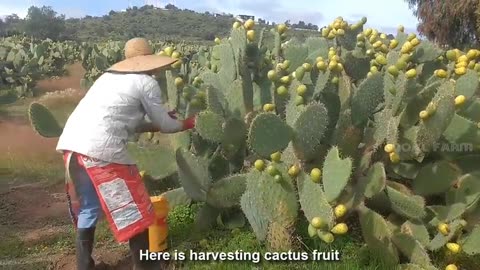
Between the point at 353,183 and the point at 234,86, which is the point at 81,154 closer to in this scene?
the point at 234,86

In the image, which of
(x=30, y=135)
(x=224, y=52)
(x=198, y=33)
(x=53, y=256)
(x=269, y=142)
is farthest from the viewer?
(x=198, y=33)

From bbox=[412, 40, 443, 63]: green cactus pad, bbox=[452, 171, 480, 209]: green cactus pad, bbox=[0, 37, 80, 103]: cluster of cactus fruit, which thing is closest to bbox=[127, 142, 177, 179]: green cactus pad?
bbox=[452, 171, 480, 209]: green cactus pad

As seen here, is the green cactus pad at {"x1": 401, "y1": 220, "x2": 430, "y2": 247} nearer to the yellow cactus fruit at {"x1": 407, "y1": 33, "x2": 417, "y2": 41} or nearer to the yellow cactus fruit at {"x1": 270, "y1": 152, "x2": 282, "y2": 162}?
the yellow cactus fruit at {"x1": 270, "y1": 152, "x2": 282, "y2": 162}

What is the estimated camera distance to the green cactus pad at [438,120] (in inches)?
125

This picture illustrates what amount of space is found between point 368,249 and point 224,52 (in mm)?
1504

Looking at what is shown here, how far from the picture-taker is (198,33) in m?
46.1

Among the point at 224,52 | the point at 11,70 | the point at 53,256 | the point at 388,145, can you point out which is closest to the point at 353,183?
the point at 388,145

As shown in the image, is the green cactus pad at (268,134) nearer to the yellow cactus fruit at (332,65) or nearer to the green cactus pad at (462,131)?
the yellow cactus fruit at (332,65)

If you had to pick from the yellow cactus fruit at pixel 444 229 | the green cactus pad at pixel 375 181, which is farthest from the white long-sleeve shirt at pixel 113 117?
the yellow cactus fruit at pixel 444 229

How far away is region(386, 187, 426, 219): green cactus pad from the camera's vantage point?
10.7 feet

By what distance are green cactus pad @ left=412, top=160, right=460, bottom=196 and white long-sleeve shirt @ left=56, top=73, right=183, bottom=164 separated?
1456 mm

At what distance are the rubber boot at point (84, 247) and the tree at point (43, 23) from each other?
39644 mm

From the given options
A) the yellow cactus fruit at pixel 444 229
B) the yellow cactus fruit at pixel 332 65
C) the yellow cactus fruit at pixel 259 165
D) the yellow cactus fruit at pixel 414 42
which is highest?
the yellow cactus fruit at pixel 414 42

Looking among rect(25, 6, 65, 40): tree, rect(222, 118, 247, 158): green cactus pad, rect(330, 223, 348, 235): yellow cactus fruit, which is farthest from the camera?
rect(25, 6, 65, 40): tree
